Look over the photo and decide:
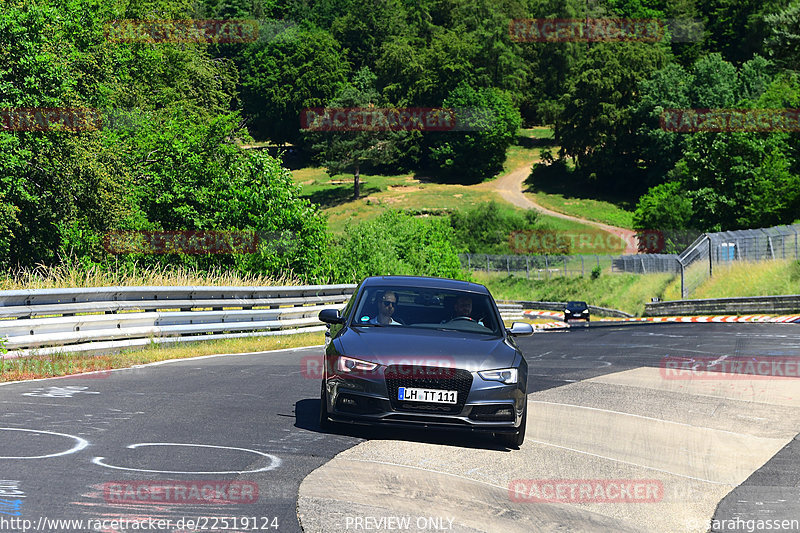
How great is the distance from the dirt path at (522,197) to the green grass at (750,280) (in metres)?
39.9

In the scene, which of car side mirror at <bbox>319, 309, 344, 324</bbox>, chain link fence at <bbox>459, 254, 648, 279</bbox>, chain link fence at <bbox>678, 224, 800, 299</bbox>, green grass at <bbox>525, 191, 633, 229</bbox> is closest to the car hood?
car side mirror at <bbox>319, 309, 344, 324</bbox>

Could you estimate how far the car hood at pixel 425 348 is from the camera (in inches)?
333

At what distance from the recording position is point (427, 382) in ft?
27.5

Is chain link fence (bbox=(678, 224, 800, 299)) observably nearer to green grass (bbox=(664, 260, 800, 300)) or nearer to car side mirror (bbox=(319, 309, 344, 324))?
green grass (bbox=(664, 260, 800, 300))

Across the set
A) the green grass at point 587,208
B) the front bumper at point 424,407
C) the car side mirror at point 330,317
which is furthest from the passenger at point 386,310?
the green grass at point 587,208

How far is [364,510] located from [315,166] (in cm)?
12740

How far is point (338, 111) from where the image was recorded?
121 metres

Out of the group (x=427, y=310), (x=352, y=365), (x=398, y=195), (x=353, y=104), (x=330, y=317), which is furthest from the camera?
(x=353, y=104)

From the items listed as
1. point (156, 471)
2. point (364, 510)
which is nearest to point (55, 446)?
point (156, 471)

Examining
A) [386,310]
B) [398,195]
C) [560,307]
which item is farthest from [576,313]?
[398,195]

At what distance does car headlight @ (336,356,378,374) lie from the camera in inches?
331

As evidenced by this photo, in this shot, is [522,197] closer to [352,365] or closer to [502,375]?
[502,375]

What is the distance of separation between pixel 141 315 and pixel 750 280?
33.1 meters

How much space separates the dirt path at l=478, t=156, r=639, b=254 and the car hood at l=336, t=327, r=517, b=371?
260ft
